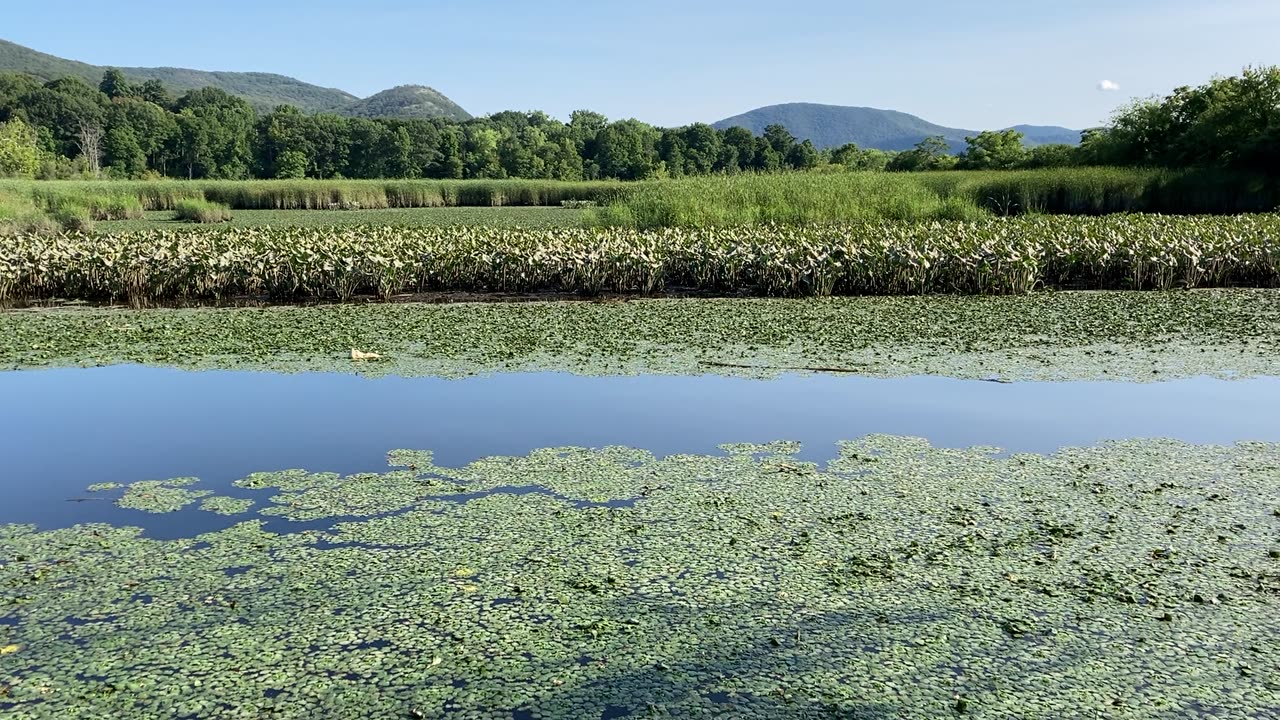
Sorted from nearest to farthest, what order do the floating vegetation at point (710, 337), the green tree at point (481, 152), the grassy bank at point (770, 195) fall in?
the floating vegetation at point (710, 337) < the grassy bank at point (770, 195) < the green tree at point (481, 152)

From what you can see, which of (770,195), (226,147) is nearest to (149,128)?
(226,147)

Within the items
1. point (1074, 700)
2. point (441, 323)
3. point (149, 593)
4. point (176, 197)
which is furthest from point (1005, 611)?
point (176, 197)

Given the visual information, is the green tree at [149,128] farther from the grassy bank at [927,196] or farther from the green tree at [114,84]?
the grassy bank at [927,196]

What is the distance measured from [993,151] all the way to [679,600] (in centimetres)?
5194

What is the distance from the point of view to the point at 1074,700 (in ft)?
9.77

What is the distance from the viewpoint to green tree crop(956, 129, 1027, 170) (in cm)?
4294

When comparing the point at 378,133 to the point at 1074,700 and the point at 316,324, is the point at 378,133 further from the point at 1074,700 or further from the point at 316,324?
the point at 1074,700

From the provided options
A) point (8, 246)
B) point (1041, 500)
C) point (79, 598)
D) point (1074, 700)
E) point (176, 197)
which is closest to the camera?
point (1074, 700)

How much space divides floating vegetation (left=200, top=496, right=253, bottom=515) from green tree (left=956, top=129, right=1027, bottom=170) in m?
39.9

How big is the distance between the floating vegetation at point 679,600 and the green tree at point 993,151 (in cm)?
3902

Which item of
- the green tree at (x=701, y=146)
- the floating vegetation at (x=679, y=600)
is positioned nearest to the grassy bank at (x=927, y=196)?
the floating vegetation at (x=679, y=600)

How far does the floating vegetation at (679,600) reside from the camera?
9.92 feet

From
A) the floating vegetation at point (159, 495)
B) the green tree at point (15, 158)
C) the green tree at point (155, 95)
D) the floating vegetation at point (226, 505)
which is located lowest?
the floating vegetation at point (159, 495)

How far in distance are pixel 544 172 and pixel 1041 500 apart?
65.1 metres
